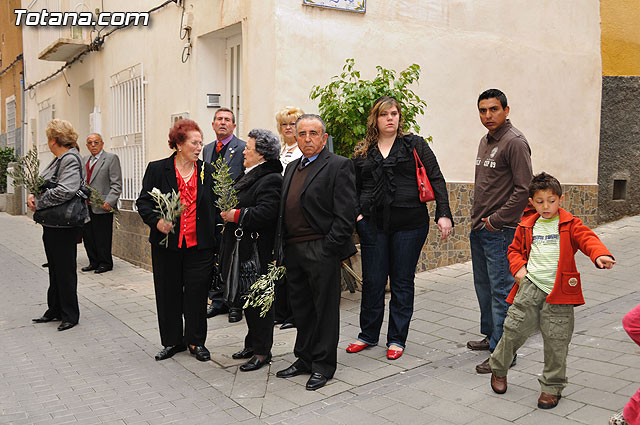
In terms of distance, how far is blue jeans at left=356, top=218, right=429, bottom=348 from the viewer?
505 cm

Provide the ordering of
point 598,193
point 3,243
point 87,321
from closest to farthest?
point 87,321
point 598,193
point 3,243

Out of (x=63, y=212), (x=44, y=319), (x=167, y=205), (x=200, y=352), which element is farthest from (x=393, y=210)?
(x=44, y=319)

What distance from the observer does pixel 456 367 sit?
4.82 meters

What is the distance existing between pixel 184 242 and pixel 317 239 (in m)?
1.24

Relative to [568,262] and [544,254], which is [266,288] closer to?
[544,254]

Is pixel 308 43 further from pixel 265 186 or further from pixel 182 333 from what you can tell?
pixel 182 333

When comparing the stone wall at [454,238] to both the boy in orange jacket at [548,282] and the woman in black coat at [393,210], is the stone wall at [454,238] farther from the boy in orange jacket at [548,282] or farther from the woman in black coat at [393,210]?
the boy in orange jacket at [548,282]

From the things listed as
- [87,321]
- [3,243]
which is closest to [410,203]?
[87,321]

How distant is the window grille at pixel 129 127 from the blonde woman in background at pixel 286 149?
474 cm

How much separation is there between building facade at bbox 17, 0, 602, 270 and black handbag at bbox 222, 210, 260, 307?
2.77 m

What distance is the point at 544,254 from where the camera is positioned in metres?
3.99

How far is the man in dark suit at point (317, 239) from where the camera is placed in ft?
14.8

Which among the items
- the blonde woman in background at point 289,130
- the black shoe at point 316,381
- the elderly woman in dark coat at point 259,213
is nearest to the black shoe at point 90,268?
the blonde woman in background at point 289,130

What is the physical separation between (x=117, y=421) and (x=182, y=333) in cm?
137
